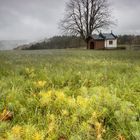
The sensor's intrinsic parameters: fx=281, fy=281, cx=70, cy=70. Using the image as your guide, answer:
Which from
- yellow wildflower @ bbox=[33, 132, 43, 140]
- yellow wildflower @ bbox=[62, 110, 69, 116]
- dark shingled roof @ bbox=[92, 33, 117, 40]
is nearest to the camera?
yellow wildflower @ bbox=[33, 132, 43, 140]

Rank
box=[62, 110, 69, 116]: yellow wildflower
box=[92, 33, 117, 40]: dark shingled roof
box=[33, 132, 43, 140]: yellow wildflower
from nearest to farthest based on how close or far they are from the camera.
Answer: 1. box=[33, 132, 43, 140]: yellow wildflower
2. box=[62, 110, 69, 116]: yellow wildflower
3. box=[92, 33, 117, 40]: dark shingled roof

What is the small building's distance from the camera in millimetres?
67188

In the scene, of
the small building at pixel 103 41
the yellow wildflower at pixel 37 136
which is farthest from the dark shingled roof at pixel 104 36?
the yellow wildflower at pixel 37 136

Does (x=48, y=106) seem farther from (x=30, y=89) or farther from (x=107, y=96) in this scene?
(x=30, y=89)

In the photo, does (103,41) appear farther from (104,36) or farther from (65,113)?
(65,113)

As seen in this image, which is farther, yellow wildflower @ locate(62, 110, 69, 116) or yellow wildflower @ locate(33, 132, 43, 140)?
yellow wildflower @ locate(62, 110, 69, 116)

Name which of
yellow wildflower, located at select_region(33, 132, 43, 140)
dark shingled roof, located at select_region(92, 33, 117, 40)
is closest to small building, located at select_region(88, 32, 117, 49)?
dark shingled roof, located at select_region(92, 33, 117, 40)

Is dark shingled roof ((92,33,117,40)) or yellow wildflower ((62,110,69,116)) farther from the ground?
yellow wildflower ((62,110,69,116))

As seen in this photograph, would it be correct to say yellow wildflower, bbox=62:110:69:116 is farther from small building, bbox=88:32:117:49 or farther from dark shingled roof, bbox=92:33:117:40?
dark shingled roof, bbox=92:33:117:40

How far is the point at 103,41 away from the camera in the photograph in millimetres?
69562

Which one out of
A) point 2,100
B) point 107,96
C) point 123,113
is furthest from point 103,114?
point 2,100

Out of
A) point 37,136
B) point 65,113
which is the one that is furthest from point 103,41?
point 37,136

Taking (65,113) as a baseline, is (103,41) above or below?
below

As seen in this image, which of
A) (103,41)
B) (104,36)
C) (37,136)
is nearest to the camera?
(37,136)
